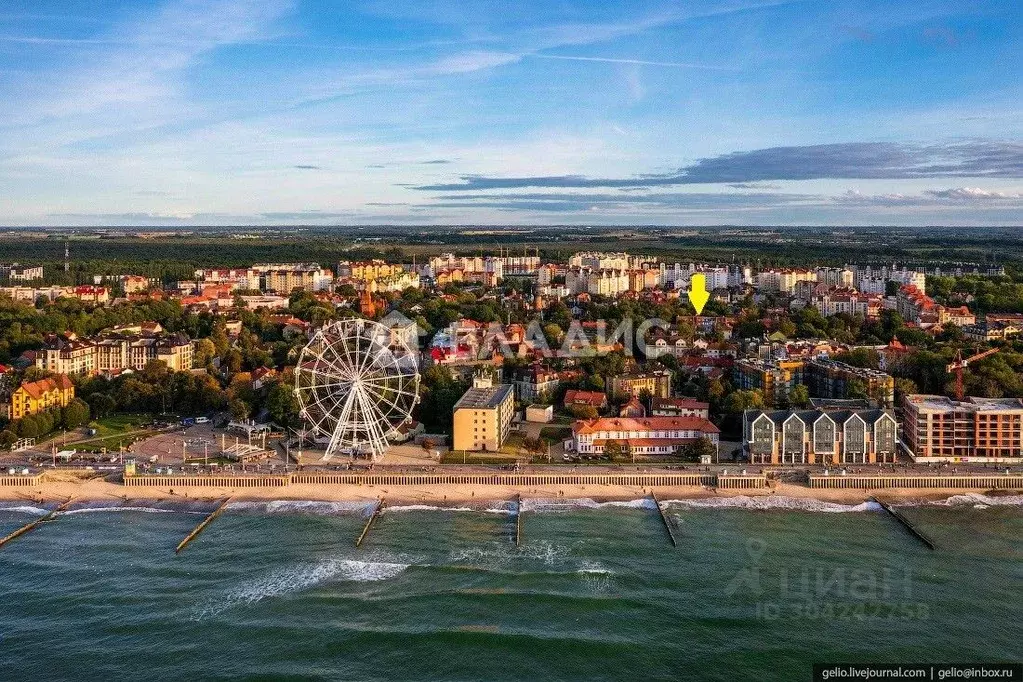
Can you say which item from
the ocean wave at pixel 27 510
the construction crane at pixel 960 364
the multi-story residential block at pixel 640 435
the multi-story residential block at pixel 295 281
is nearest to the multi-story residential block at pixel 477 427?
the multi-story residential block at pixel 640 435

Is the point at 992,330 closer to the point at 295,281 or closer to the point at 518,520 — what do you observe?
the point at 518,520

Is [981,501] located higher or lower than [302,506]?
higher

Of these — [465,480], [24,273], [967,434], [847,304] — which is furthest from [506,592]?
[24,273]

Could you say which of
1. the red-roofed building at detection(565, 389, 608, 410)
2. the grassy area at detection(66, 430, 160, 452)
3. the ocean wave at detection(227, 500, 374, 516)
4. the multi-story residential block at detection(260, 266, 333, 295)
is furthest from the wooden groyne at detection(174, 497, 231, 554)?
the multi-story residential block at detection(260, 266, 333, 295)

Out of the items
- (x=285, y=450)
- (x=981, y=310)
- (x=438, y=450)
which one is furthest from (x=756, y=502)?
(x=981, y=310)

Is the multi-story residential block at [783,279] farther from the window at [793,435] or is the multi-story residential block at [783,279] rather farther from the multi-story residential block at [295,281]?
the window at [793,435]
